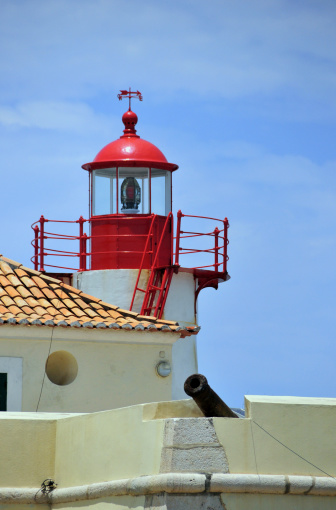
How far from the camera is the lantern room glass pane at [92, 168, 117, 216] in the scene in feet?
80.7


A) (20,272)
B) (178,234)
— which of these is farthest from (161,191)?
(20,272)

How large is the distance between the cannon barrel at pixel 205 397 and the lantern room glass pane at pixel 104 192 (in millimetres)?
11563

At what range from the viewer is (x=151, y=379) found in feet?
63.5

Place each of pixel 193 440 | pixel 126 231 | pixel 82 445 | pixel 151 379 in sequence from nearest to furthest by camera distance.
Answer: pixel 193 440 → pixel 82 445 → pixel 151 379 → pixel 126 231

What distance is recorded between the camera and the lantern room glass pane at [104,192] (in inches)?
969

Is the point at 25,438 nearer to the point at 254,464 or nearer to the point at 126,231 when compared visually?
the point at 254,464

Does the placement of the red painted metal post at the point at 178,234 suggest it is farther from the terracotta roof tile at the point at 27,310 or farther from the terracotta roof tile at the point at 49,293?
the terracotta roof tile at the point at 27,310

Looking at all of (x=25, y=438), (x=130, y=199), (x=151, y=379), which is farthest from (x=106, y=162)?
(x=25, y=438)

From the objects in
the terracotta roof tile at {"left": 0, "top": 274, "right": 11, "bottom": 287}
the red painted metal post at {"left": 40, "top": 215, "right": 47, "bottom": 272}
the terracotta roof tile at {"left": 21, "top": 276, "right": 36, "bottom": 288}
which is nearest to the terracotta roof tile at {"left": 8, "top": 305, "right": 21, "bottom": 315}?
the terracotta roof tile at {"left": 0, "top": 274, "right": 11, "bottom": 287}

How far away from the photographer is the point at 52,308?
19.4m

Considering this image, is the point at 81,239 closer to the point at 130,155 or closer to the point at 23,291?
the point at 130,155

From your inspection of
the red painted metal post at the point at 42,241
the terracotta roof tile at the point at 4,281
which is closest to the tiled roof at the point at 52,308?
the terracotta roof tile at the point at 4,281

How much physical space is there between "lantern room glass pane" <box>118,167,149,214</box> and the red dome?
0.68 ft

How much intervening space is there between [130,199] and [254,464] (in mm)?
12185
